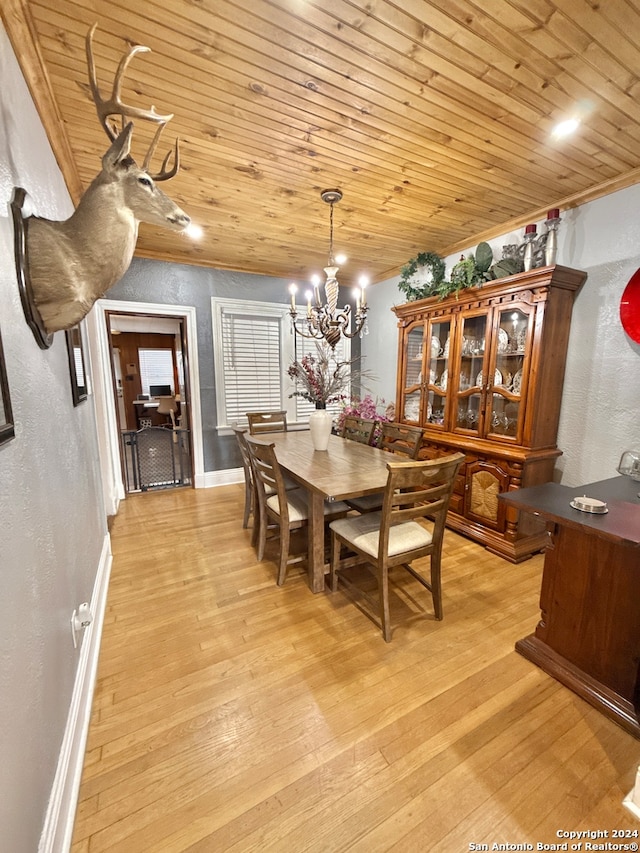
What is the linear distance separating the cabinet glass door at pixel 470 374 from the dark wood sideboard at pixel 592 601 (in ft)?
4.41

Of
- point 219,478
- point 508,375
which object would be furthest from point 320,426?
point 219,478

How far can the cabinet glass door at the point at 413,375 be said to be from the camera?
3615 millimetres

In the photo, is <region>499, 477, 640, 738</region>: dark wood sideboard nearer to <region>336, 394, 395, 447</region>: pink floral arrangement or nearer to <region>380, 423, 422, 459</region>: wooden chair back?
<region>380, 423, 422, 459</region>: wooden chair back

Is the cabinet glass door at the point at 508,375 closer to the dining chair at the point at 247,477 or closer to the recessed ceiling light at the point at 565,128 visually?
the recessed ceiling light at the point at 565,128

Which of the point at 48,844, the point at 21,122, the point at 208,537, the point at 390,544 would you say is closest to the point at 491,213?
the point at 390,544

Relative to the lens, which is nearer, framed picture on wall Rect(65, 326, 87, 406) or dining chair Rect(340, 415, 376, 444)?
framed picture on wall Rect(65, 326, 87, 406)

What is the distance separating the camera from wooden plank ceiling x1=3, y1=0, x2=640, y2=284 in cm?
133

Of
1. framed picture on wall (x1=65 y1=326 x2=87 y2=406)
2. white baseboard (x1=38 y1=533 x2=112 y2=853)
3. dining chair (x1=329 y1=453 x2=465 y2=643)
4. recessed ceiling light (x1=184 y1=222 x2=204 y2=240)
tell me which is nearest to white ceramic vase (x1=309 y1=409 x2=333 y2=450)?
dining chair (x1=329 y1=453 x2=465 y2=643)

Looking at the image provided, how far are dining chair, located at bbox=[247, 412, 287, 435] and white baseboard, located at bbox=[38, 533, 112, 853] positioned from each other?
2198 mm

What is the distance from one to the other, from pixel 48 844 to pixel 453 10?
2969mm

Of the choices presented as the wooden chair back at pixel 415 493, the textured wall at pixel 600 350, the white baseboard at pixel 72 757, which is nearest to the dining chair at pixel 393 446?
the wooden chair back at pixel 415 493

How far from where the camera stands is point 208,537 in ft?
10.1

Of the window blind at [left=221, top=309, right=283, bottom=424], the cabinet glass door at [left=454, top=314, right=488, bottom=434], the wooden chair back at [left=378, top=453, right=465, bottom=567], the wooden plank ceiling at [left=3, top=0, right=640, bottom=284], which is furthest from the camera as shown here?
the window blind at [left=221, top=309, right=283, bottom=424]

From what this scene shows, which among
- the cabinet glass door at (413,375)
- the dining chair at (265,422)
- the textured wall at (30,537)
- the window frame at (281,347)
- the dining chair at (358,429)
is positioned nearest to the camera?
the textured wall at (30,537)
